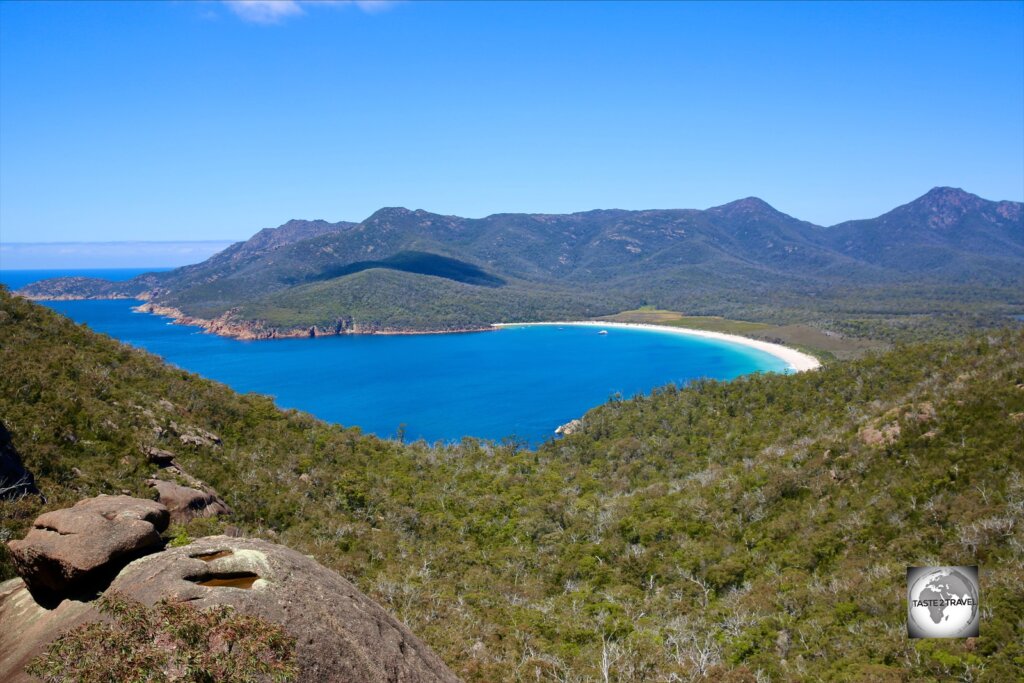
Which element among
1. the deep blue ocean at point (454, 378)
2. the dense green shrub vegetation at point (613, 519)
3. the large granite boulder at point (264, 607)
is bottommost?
the deep blue ocean at point (454, 378)

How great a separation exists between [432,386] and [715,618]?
120 metres

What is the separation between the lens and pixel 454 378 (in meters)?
152

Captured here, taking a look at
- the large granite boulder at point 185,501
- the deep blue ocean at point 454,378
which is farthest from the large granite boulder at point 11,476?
the deep blue ocean at point 454,378

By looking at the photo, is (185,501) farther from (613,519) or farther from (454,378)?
(454,378)

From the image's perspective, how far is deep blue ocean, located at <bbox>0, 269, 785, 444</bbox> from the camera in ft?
369

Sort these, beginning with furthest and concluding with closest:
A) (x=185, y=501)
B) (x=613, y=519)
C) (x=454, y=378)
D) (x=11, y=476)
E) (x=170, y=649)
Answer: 1. (x=454, y=378)
2. (x=613, y=519)
3. (x=185, y=501)
4. (x=11, y=476)
5. (x=170, y=649)

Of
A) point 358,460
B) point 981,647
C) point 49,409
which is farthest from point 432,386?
point 981,647

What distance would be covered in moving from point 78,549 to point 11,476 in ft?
28.7

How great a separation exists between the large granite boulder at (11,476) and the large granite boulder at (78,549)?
6022 mm

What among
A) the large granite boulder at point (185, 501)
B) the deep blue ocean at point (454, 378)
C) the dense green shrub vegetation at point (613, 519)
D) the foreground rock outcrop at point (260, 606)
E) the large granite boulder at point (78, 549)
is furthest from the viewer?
the deep blue ocean at point (454, 378)

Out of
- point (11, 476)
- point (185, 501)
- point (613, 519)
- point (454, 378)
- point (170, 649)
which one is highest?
point (170, 649)

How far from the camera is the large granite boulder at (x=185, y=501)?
2253cm

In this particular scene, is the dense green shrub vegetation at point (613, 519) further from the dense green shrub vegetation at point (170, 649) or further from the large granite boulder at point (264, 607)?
the dense green shrub vegetation at point (170, 649)

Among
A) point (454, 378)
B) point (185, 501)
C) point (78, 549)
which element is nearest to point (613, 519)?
point (185, 501)
